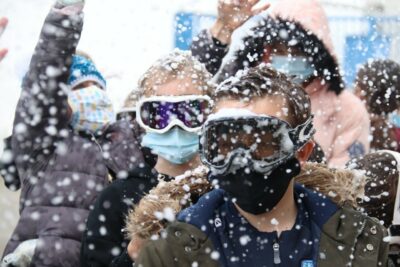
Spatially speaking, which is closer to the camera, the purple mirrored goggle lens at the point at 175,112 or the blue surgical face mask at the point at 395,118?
the purple mirrored goggle lens at the point at 175,112

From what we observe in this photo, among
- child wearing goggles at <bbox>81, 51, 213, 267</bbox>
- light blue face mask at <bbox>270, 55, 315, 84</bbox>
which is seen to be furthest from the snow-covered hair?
light blue face mask at <bbox>270, 55, 315, 84</bbox>

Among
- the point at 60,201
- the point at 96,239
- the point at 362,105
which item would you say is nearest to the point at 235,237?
the point at 96,239

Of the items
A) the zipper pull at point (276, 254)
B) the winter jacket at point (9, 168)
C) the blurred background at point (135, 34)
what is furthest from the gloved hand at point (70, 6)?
the blurred background at point (135, 34)

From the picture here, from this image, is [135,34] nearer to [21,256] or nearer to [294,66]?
[294,66]

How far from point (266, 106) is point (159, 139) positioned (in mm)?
1160

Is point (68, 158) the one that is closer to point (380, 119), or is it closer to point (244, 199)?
point (244, 199)

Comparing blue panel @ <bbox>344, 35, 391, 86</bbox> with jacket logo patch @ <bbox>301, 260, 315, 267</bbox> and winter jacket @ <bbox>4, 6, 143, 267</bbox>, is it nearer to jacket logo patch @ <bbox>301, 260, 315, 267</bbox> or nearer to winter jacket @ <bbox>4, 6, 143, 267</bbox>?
winter jacket @ <bbox>4, 6, 143, 267</bbox>

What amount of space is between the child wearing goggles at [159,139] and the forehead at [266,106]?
1017 mm

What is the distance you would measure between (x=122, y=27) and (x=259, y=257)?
8.85 m

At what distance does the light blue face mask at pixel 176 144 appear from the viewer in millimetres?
4031

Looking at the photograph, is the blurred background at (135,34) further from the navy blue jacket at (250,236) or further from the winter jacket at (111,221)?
the navy blue jacket at (250,236)

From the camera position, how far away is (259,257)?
9.62ft

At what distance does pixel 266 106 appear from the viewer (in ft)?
9.84

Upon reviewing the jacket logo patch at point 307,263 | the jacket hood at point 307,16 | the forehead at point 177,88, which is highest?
the jacket hood at point 307,16
